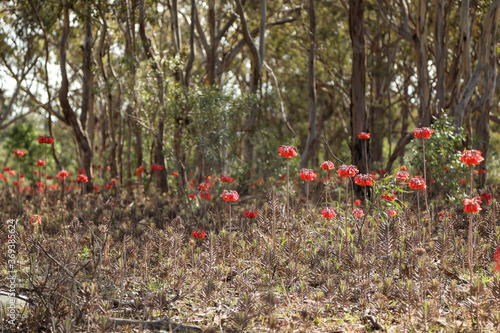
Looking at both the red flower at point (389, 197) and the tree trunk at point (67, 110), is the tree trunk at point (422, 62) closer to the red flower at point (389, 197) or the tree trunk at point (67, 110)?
the red flower at point (389, 197)

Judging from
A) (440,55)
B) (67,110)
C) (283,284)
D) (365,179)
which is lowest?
(283,284)

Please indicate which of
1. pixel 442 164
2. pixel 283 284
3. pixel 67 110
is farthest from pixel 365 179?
pixel 67 110

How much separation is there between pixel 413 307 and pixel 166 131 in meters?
6.84

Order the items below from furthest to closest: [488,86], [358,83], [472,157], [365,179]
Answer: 1. [488,86]
2. [358,83]
3. [365,179]
4. [472,157]

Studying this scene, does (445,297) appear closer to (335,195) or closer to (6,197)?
(335,195)

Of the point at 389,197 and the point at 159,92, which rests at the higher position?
the point at 159,92

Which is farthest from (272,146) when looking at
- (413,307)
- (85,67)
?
(413,307)

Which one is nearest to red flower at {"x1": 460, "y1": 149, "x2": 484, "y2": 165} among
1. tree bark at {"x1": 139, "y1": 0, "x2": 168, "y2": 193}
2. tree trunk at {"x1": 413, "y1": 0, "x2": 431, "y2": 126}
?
tree bark at {"x1": 139, "y1": 0, "x2": 168, "y2": 193}

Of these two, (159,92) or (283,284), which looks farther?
(159,92)

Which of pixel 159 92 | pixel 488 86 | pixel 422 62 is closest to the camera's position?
pixel 159 92

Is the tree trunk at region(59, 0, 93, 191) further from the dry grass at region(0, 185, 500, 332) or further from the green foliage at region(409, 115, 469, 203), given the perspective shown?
the green foliage at region(409, 115, 469, 203)

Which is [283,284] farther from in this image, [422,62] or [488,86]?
[488,86]

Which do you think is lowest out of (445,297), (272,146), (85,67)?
(445,297)

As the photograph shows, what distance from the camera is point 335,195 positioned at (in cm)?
1016
